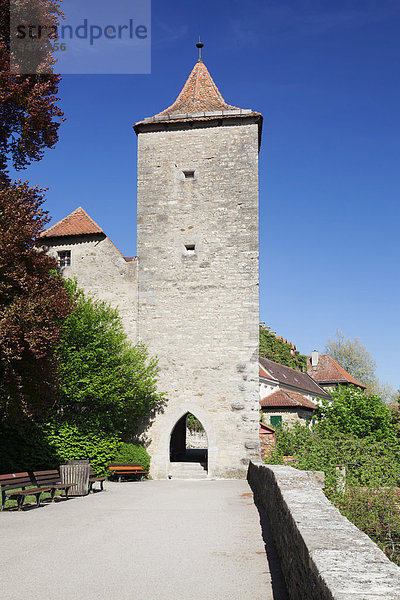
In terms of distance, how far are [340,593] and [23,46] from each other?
15.0m

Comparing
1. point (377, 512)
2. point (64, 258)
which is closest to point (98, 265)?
point (64, 258)

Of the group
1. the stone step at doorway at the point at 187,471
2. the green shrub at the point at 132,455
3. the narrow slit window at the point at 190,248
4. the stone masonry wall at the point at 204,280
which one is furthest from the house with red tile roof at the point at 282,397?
the green shrub at the point at 132,455

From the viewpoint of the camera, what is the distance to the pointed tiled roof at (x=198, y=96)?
2119 cm

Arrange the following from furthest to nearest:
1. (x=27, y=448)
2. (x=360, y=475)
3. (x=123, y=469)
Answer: (x=123, y=469) → (x=27, y=448) → (x=360, y=475)

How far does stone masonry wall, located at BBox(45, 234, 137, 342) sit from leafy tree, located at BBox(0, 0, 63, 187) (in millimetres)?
5913

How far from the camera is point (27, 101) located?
1362cm

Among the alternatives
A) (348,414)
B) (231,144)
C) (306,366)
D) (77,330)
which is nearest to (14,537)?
(77,330)

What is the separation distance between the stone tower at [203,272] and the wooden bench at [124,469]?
1388 millimetres

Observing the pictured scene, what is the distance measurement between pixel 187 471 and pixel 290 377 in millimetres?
22819

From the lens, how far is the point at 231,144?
793 inches

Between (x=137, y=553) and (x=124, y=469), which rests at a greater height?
(x=137, y=553)

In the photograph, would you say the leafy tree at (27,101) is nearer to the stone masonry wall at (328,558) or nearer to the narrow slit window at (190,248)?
the narrow slit window at (190,248)

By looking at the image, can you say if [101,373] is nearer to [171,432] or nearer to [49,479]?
[171,432]

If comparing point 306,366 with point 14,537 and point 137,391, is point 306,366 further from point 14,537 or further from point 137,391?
point 14,537
